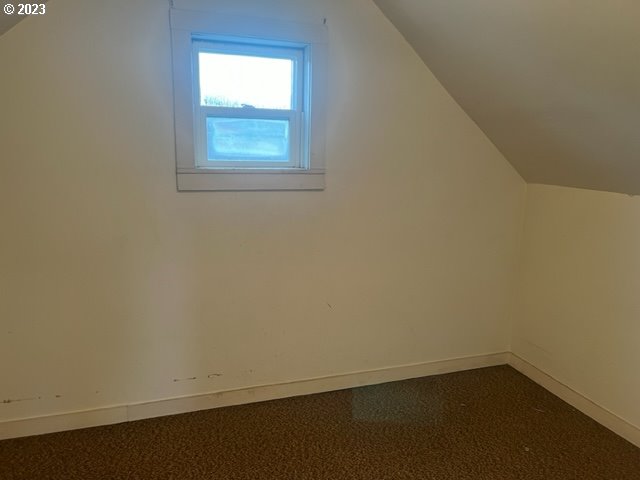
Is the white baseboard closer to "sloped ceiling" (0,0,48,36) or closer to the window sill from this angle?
the window sill

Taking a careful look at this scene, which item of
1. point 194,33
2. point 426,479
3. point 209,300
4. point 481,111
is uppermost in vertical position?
point 194,33

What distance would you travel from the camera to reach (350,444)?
6.41ft

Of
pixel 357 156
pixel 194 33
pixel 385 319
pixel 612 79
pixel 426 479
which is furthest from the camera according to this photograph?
pixel 385 319

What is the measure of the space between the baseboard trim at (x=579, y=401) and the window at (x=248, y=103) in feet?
5.56

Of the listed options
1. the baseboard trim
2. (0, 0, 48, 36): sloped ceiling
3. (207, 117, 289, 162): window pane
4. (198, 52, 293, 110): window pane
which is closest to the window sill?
(207, 117, 289, 162): window pane

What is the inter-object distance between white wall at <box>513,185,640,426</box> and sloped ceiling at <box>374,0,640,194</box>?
142 millimetres

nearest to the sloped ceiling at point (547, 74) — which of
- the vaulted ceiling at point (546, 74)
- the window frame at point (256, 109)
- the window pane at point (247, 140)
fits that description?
the vaulted ceiling at point (546, 74)

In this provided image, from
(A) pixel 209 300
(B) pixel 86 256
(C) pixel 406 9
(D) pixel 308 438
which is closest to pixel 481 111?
(C) pixel 406 9

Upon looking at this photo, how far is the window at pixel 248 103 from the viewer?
1915 millimetres

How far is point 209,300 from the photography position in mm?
2129

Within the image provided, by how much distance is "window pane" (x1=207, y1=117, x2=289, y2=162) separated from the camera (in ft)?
6.75

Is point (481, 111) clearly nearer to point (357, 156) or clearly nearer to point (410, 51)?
point (410, 51)

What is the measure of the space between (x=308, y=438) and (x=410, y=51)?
1.95m

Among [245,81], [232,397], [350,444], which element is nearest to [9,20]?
[245,81]
